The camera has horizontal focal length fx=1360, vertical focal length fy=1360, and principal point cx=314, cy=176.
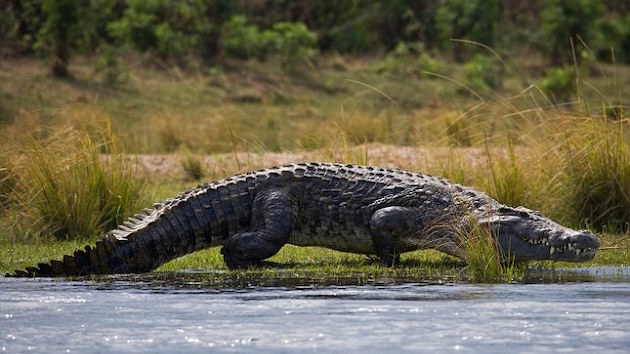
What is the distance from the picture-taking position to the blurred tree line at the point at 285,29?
25656 millimetres

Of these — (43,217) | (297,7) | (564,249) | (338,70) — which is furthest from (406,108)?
(564,249)

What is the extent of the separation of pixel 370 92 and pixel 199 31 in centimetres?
400

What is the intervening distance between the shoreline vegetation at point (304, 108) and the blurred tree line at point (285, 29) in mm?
46

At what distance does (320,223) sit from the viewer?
982cm

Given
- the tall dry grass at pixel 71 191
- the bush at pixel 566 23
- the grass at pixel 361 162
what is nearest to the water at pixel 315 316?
the grass at pixel 361 162

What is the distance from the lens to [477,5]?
28906 millimetres

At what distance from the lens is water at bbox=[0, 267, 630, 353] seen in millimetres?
6684

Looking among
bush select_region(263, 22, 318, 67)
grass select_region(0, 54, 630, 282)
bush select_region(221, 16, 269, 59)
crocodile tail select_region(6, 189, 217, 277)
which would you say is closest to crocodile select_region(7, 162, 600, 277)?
crocodile tail select_region(6, 189, 217, 277)

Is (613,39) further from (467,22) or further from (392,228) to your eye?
(392,228)

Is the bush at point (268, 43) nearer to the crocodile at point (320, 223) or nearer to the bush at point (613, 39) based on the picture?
the bush at point (613, 39)

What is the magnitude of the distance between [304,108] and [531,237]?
13.8 metres

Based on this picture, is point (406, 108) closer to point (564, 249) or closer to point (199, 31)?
point (199, 31)

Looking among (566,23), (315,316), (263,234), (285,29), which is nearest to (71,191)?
(263,234)

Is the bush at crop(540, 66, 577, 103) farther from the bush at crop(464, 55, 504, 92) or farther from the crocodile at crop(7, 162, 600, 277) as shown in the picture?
the crocodile at crop(7, 162, 600, 277)
